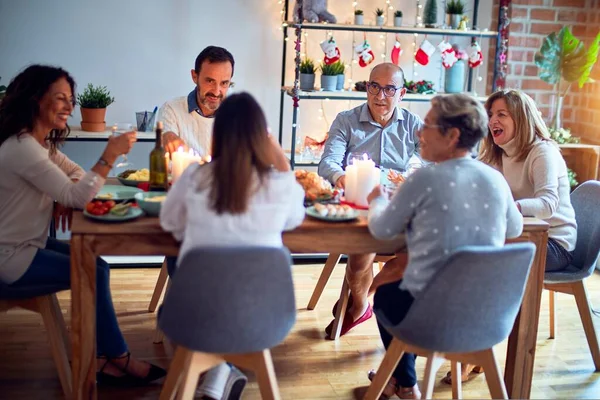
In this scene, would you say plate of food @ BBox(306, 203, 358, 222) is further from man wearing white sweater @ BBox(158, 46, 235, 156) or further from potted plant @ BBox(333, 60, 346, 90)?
potted plant @ BBox(333, 60, 346, 90)

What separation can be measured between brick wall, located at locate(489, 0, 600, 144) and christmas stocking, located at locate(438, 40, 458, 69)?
1.46 ft

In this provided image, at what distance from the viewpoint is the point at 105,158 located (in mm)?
2471

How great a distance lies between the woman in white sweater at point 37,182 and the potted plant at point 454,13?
259 cm

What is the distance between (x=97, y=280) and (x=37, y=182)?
15.6 inches

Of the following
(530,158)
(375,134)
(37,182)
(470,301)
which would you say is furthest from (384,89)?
(37,182)

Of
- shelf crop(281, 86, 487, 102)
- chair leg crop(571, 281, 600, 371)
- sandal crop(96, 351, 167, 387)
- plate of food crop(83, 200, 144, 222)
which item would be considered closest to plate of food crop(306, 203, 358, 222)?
plate of food crop(83, 200, 144, 222)

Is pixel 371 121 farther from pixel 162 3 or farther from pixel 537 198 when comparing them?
pixel 162 3

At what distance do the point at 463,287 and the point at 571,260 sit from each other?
1.20m

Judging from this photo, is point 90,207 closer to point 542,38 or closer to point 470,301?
point 470,301

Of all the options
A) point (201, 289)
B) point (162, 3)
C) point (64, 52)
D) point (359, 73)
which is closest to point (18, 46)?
point (64, 52)

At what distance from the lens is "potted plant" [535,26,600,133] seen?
171 inches

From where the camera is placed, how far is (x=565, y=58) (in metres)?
4.40

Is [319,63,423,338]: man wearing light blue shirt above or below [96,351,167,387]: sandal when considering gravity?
above

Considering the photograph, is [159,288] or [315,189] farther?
[159,288]
